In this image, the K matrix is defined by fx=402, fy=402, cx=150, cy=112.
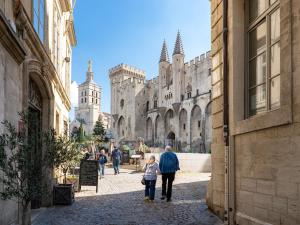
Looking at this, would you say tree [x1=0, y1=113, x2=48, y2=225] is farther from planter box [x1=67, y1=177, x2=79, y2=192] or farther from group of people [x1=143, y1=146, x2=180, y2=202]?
planter box [x1=67, y1=177, x2=79, y2=192]

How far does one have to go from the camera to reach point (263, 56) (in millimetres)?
6789

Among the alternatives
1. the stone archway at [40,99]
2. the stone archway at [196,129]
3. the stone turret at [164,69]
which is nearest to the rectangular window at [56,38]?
the stone archway at [40,99]

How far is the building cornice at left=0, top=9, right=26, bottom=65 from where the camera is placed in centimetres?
529

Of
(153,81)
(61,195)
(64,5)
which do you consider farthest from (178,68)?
(61,195)

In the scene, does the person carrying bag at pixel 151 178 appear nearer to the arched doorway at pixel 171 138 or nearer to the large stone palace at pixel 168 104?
the large stone palace at pixel 168 104

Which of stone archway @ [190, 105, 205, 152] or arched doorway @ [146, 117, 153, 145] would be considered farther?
arched doorway @ [146, 117, 153, 145]

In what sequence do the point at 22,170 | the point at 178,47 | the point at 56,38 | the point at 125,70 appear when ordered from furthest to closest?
the point at 125,70 → the point at 178,47 → the point at 56,38 → the point at 22,170

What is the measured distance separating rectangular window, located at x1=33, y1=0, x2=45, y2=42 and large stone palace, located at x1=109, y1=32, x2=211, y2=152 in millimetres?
44649

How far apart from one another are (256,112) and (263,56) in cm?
98

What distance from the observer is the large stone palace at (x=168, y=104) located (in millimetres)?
57656

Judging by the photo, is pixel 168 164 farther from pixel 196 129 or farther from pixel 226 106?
pixel 196 129

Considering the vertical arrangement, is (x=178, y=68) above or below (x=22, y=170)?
above

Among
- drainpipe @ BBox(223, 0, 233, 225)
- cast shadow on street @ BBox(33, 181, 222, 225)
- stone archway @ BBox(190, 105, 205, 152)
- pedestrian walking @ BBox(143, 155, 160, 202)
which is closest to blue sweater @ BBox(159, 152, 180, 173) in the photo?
pedestrian walking @ BBox(143, 155, 160, 202)

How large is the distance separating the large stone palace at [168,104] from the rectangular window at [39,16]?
146ft
